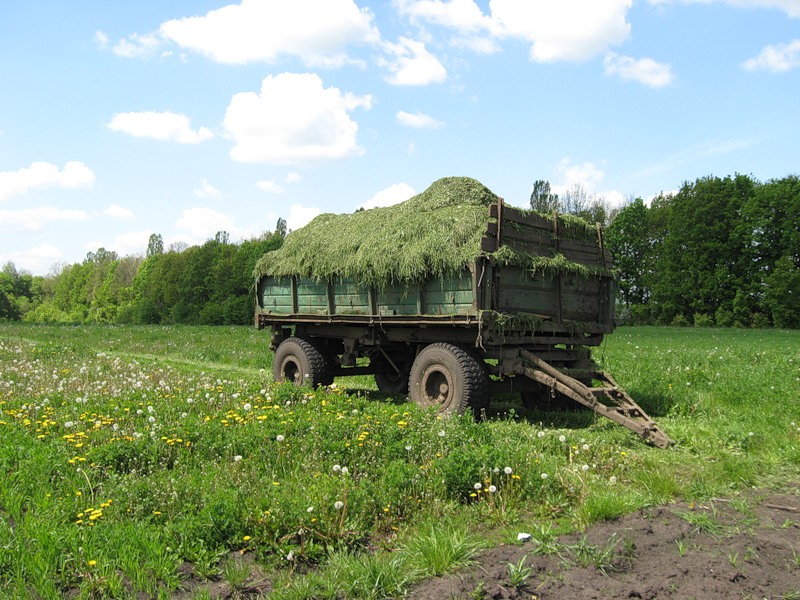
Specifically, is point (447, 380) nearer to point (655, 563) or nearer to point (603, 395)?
point (603, 395)

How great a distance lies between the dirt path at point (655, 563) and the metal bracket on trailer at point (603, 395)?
77.3 inches

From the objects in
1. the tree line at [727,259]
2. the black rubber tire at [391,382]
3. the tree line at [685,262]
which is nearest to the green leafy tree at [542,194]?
the tree line at [685,262]

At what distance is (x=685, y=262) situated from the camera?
1866 inches

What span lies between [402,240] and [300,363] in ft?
10.3

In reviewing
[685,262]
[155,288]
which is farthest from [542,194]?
[155,288]

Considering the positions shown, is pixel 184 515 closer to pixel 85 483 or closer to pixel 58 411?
pixel 85 483

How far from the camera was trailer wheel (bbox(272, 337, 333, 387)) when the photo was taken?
10375 millimetres

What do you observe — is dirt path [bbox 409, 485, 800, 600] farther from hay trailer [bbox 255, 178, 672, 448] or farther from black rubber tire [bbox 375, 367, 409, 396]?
black rubber tire [bbox 375, 367, 409, 396]

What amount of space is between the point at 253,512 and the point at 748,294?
46755 millimetres

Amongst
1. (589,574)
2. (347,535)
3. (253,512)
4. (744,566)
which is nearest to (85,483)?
(253,512)

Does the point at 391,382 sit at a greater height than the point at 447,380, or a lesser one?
lesser

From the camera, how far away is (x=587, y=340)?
28.5 ft

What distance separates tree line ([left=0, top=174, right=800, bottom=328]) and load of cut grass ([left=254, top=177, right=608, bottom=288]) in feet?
70.4

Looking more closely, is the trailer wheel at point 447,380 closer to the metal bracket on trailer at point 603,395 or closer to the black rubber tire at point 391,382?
the metal bracket on trailer at point 603,395
